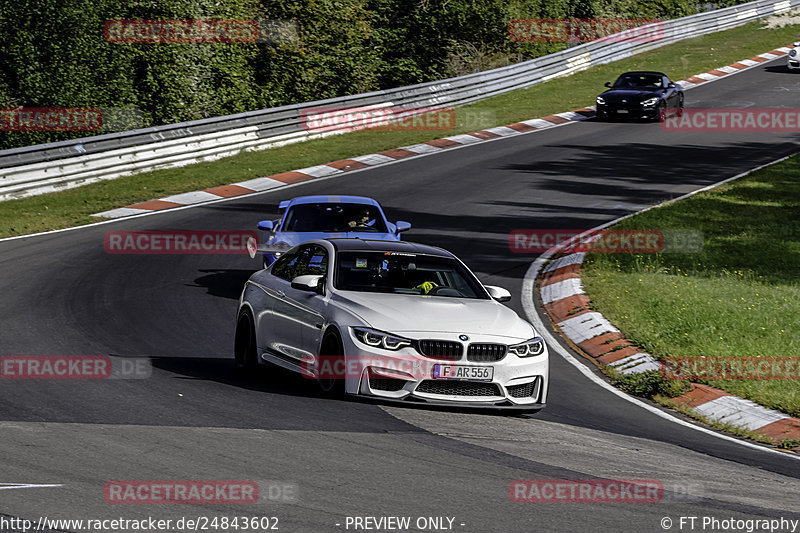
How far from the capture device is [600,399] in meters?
11.3

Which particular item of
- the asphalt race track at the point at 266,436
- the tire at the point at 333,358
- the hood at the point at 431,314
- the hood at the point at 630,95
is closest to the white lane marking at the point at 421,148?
the hood at the point at 630,95

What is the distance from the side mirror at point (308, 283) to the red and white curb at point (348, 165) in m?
12.7

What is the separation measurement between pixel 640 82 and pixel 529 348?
26.2m

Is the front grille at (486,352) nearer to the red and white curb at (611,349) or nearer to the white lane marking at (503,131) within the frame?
the red and white curb at (611,349)

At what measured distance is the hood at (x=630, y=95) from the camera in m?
33.8

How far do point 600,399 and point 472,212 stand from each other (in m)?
11.0

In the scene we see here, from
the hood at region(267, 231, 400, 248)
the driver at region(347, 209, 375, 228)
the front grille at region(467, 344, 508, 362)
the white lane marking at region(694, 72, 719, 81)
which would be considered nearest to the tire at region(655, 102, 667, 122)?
the white lane marking at region(694, 72, 719, 81)

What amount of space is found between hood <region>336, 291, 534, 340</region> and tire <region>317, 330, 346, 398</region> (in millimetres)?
305

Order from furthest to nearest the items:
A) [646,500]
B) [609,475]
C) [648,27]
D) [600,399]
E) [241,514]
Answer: [648,27] → [600,399] → [609,475] → [646,500] → [241,514]

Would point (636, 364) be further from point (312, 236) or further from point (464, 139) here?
point (464, 139)

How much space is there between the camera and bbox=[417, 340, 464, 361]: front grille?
31.2 ft

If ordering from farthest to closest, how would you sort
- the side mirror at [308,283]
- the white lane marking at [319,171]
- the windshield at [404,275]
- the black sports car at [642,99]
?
1. the black sports car at [642,99]
2. the white lane marking at [319,171]
3. the windshield at [404,275]
4. the side mirror at [308,283]

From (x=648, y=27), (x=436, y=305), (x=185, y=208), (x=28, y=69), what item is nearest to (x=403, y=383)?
(x=436, y=305)

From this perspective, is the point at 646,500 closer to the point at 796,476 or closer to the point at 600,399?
the point at 796,476
